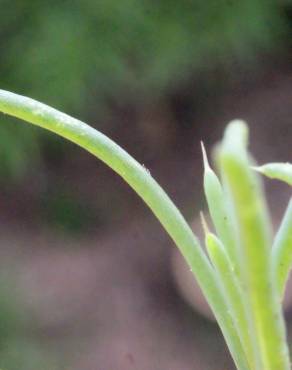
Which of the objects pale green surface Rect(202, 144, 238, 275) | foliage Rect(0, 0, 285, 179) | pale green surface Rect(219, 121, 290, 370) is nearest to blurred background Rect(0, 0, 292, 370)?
foliage Rect(0, 0, 285, 179)

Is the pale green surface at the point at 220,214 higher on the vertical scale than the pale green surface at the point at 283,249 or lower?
higher

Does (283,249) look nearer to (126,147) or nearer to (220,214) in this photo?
(220,214)

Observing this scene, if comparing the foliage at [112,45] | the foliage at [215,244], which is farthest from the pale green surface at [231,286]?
the foliage at [112,45]

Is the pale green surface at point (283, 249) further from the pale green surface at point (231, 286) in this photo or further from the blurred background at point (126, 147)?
the blurred background at point (126, 147)

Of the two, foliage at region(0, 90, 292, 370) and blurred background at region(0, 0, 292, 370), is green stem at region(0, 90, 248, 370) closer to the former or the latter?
foliage at region(0, 90, 292, 370)

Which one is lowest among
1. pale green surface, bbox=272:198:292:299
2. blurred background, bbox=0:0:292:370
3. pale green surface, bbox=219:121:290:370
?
pale green surface, bbox=219:121:290:370

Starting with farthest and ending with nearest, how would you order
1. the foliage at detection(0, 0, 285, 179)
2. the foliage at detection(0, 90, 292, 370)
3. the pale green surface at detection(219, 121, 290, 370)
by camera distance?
the foliage at detection(0, 0, 285, 179)
the foliage at detection(0, 90, 292, 370)
the pale green surface at detection(219, 121, 290, 370)

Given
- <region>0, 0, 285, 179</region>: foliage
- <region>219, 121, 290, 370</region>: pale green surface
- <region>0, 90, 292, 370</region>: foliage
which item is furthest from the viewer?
<region>0, 0, 285, 179</region>: foliage
